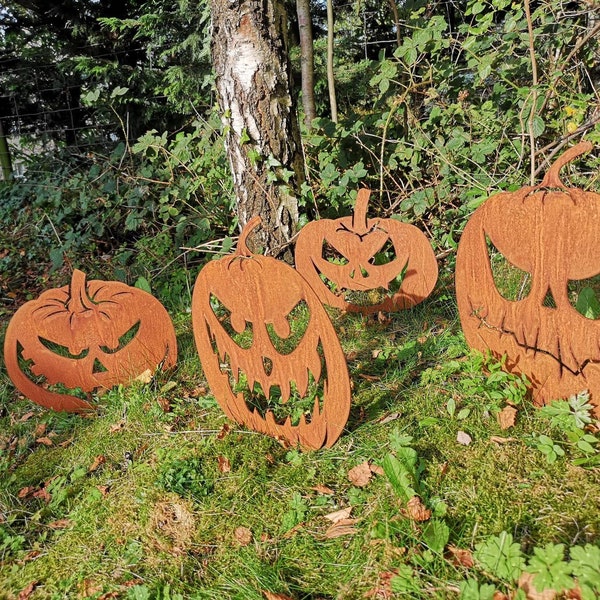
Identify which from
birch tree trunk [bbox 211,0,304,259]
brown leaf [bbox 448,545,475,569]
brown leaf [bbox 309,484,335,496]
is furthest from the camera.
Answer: birch tree trunk [bbox 211,0,304,259]

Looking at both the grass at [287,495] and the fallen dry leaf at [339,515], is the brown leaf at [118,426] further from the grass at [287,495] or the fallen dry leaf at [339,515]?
the fallen dry leaf at [339,515]

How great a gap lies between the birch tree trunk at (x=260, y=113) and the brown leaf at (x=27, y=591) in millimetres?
2306

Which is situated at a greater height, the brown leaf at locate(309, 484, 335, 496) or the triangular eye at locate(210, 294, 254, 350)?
the triangular eye at locate(210, 294, 254, 350)

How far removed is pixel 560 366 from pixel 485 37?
270cm

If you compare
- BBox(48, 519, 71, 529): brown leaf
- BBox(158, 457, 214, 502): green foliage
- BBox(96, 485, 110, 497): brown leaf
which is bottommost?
BBox(48, 519, 71, 529): brown leaf

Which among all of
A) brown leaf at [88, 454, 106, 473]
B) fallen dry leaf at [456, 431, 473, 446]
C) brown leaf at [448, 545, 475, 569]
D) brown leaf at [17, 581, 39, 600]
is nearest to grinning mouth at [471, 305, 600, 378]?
fallen dry leaf at [456, 431, 473, 446]

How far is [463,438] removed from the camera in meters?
2.00

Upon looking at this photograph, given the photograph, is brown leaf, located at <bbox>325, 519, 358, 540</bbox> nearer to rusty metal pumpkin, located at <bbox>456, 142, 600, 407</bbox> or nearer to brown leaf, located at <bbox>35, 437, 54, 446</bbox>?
rusty metal pumpkin, located at <bbox>456, 142, 600, 407</bbox>

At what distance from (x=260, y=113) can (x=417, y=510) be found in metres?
2.58

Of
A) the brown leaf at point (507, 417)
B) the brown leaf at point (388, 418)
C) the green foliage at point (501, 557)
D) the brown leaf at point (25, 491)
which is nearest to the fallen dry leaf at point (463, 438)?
the brown leaf at point (507, 417)

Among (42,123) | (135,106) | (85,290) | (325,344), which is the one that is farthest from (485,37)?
(42,123)

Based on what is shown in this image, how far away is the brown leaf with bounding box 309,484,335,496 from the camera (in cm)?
189

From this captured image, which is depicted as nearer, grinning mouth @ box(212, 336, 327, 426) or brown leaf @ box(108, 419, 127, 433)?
grinning mouth @ box(212, 336, 327, 426)

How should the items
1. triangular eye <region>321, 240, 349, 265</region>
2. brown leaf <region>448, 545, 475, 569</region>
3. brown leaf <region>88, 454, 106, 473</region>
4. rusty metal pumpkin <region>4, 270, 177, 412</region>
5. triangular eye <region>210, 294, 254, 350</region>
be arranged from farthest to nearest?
triangular eye <region>321, 240, 349, 265</region>, triangular eye <region>210, 294, 254, 350</region>, rusty metal pumpkin <region>4, 270, 177, 412</region>, brown leaf <region>88, 454, 106, 473</region>, brown leaf <region>448, 545, 475, 569</region>
